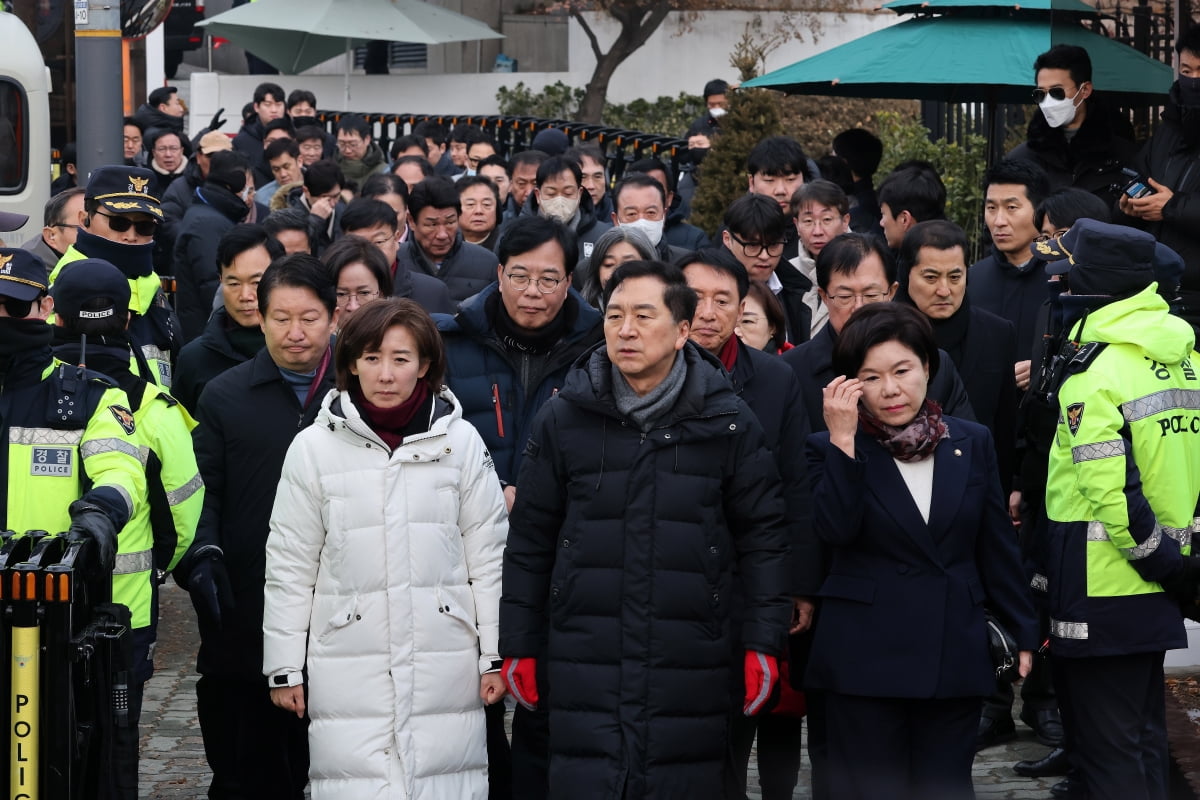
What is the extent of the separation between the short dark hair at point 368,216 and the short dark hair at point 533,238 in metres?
2.00

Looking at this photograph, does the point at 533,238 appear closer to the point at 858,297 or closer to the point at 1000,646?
the point at 858,297

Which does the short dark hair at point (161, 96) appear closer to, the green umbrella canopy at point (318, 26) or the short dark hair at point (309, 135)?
the green umbrella canopy at point (318, 26)

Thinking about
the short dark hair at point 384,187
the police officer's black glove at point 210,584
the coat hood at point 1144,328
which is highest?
the short dark hair at point 384,187

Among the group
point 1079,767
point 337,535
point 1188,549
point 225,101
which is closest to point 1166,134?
point 1188,549

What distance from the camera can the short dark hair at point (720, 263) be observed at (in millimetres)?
5568

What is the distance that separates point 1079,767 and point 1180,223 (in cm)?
287

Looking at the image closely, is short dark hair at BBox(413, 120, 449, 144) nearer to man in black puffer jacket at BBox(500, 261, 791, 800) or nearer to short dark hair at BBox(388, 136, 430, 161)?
short dark hair at BBox(388, 136, 430, 161)

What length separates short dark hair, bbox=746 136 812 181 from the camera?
8.87 metres

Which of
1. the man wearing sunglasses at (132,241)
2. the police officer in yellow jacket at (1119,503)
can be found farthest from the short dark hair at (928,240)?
the man wearing sunglasses at (132,241)

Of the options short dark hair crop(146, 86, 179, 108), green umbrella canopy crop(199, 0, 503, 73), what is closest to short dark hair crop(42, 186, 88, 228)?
short dark hair crop(146, 86, 179, 108)

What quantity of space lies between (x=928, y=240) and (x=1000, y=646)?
6.06 ft

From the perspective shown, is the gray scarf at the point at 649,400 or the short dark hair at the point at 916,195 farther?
the short dark hair at the point at 916,195

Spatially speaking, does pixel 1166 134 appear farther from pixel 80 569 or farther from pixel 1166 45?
pixel 80 569

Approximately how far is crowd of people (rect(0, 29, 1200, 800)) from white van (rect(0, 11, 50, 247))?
7.56 m
